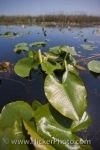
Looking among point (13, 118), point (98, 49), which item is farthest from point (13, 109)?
point (98, 49)

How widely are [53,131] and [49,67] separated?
237 mm

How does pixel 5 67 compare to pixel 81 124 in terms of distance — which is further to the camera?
pixel 5 67

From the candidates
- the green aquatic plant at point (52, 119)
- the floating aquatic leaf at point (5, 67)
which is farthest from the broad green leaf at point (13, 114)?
the floating aquatic leaf at point (5, 67)

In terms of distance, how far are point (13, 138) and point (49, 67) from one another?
0.27m

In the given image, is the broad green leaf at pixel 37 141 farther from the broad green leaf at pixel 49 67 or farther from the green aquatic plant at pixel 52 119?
the broad green leaf at pixel 49 67

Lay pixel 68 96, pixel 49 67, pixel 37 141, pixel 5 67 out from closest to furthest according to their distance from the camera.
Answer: pixel 37 141
pixel 68 96
pixel 49 67
pixel 5 67

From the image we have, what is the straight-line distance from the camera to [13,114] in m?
0.43

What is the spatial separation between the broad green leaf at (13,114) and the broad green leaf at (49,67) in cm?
17

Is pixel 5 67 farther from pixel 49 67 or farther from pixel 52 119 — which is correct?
pixel 52 119

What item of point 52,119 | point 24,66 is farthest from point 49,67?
point 52,119

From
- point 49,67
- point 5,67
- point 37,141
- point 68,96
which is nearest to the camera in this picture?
point 37,141

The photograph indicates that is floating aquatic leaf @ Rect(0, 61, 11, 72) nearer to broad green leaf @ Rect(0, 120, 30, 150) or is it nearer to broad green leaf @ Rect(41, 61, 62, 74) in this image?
broad green leaf @ Rect(41, 61, 62, 74)

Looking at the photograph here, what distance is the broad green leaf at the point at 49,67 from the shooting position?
23.8 inches

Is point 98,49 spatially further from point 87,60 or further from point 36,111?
point 36,111
